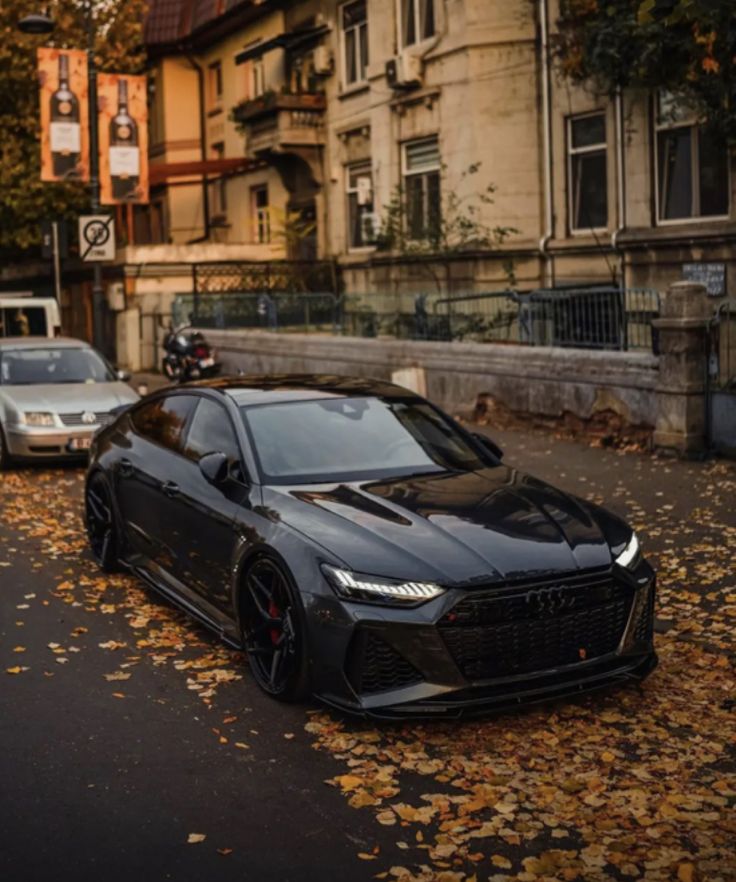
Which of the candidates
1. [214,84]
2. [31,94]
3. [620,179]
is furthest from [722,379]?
[214,84]

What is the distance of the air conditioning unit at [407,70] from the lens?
26.6 meters

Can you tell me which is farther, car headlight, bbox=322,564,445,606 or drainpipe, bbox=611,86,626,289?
drainpipe, bbox=611,86,626,289

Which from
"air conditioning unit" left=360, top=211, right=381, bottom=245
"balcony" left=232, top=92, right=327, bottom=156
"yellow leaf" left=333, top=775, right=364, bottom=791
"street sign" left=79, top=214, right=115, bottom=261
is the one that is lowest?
"yellow leaf" left=333, top=775, right=364, bottom=791

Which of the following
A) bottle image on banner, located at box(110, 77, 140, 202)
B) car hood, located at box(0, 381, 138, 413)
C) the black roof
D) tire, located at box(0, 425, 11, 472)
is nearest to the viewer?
the black roof

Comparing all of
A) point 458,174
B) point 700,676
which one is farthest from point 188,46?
point 700,676

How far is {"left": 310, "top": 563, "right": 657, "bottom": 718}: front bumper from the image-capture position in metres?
5.77

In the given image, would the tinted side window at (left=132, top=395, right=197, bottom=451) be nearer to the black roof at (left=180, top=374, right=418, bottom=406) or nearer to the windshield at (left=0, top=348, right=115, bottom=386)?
the black roof at (left=180, top=374, right=418, bottom=406)

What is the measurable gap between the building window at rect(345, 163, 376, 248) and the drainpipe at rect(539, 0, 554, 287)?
5988mm

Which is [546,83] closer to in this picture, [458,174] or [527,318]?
[458,174]

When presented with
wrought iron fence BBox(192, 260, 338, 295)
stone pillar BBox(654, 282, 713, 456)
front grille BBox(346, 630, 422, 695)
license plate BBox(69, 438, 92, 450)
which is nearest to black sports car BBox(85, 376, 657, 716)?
front grille BBox(346, 630, 422, 695)

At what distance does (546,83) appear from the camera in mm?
23953

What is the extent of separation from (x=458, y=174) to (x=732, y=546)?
17033 mm

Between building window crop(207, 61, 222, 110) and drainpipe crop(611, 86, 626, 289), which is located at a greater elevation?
building window crop(207, 61, 222, 110)

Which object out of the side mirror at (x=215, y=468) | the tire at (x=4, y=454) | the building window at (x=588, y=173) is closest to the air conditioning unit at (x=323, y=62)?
the building window at (x=588, y=173)
